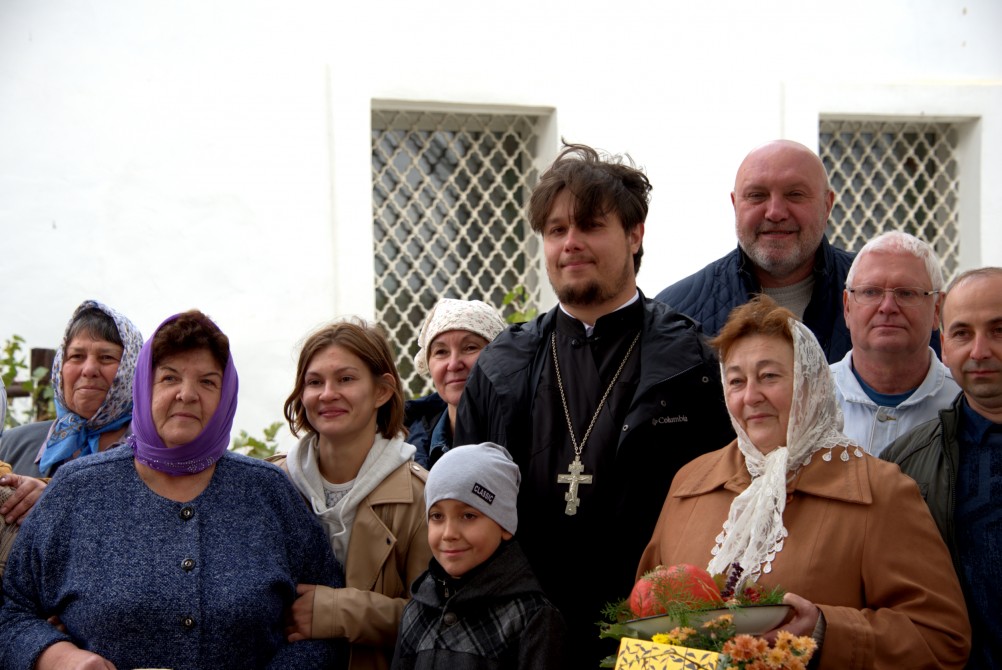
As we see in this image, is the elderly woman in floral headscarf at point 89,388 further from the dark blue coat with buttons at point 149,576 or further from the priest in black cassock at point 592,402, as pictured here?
the priest in black cassock at point 592,402

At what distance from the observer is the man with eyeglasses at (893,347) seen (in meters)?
3.50

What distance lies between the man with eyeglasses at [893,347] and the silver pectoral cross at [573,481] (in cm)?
87

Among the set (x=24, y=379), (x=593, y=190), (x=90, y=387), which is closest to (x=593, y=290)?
(x=593, y=190)

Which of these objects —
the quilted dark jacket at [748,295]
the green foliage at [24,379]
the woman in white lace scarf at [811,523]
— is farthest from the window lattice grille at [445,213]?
the woman in white lace scarf at [811,523]

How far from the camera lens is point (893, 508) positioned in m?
2.78

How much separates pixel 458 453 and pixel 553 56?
3.92 meters

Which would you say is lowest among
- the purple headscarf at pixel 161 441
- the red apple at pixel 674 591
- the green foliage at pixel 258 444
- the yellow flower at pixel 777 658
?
the yellow flower at pixel 777 658

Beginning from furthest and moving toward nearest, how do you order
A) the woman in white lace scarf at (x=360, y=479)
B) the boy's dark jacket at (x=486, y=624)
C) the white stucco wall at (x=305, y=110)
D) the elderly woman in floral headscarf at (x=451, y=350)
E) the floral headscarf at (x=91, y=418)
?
the white stucco wall at (x=305, y=110) → the elderly woman in floral headscarf at (x=451, y=350) → the floral headscarf at (x=91, y=418) → the woman in white lace scarf at (x=360, y=479) → the boy's dark jacket at (x=486, y=624)

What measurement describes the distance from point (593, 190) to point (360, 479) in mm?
1239

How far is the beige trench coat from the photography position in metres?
3.36

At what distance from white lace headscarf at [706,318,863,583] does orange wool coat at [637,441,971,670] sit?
34 millimetres

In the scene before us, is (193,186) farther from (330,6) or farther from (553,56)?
(553,56)

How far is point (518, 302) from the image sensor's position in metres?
6.79

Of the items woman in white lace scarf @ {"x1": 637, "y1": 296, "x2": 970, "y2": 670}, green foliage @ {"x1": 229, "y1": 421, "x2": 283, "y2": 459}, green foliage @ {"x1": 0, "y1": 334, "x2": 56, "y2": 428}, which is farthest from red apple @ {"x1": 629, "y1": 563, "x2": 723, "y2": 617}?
green foliage @ {"x1": 0, "y1": 334, "x2": 56, "y2": 428}
